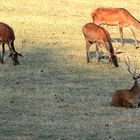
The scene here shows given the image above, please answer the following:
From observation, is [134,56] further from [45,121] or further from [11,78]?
[45,121]

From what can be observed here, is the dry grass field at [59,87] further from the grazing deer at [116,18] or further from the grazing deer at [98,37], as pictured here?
the grazing deer at [116,18]

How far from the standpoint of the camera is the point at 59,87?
48.2 feet

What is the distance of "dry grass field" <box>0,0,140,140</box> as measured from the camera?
1067cm

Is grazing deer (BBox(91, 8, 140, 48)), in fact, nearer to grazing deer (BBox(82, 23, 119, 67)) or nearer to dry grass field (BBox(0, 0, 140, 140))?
dry grass field (BBox(0, 0, 140, 140))

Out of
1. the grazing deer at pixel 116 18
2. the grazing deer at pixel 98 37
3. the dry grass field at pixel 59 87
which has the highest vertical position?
the grazing deer at pixel 116 18

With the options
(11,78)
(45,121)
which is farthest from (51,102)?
(11,78)

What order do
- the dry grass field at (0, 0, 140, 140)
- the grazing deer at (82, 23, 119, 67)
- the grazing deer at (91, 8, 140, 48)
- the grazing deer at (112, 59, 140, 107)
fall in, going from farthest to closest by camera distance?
the grazing deer at (91, 8, 140, 48)
the grazing deer at (82, 23, 119, 67)
the grazing deer at (112, 59, 140, 107)
the dry grass field at (0, 0, 140, 140)

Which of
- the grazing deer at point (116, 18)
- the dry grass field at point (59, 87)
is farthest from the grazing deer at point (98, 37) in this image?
the grazing deer at point (116, 18)

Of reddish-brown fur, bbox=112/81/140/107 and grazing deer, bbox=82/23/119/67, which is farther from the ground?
grazing deer, bbox=82/23/119/67

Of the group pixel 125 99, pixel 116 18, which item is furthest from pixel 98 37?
pixel 125 99

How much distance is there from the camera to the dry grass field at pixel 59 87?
10672 millimetres

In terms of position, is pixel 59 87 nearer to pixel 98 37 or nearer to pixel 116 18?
pixel 98 37

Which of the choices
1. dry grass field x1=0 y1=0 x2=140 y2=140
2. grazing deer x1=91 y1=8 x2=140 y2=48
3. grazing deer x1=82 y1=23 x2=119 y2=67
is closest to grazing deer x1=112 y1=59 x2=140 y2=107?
dry grass field x1=0 y1=0 x2=140 y2=140

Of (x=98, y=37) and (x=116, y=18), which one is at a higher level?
(x=116, y=18)
